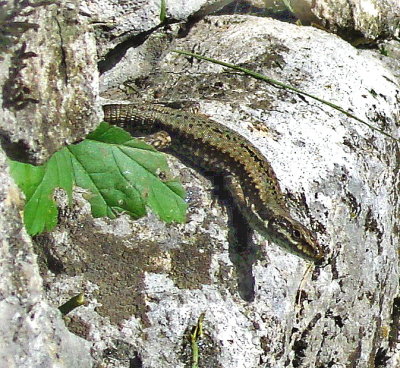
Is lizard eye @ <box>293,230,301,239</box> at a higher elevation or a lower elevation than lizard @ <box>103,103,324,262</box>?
lower

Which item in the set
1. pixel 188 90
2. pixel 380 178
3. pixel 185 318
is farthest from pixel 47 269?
pixel 380 178

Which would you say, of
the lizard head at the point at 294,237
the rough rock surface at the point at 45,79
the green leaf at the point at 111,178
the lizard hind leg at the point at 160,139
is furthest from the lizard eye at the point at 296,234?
the rough rock surface at the point at 45,79

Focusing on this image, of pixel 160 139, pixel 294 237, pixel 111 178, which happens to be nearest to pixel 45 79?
pixel 111 178

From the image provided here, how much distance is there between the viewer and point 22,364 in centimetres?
235

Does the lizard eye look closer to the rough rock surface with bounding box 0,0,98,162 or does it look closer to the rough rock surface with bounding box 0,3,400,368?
the rough rock surface with bounding box 0,3,400,368

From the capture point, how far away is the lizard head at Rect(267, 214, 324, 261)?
3.43m

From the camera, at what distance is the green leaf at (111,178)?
2.66 m

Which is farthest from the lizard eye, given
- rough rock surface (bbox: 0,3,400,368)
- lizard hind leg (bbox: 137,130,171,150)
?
lizard hind leg (bbox: 137,130,171,150)

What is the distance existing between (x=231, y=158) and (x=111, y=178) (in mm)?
1165

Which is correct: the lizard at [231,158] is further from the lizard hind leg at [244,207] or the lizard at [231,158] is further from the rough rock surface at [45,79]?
the rough rock surface at [45,79]

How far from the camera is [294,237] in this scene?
3434 mm

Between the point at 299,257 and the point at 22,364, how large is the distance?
160 centimetres

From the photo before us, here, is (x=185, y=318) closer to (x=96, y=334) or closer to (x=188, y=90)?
(x=96, y=334)

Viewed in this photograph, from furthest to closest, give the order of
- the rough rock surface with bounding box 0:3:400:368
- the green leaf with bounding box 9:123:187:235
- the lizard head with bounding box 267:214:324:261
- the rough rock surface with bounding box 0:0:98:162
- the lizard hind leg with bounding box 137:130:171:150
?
the lizard hind leg with bounding box 137:130:171:150
the lizard head with bounding box 267:214:324:261
the rough rock surface with bounding box 0:3:400:368
the green leaf with bounding box 9:123:187:235
the rough rock surface with bounding box 0:0:98:162
